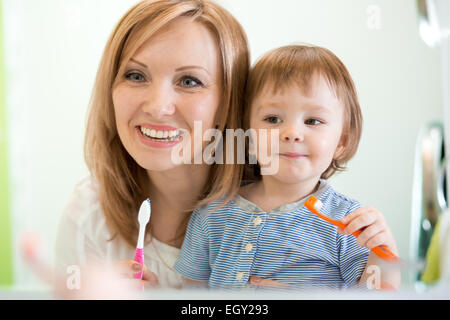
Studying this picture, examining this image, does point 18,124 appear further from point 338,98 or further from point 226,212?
point 338,98

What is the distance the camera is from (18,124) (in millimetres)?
869

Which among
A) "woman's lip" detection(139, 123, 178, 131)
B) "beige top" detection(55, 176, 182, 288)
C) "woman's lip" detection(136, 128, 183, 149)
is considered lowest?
"beige top" detection(55, 176, 182, 288)

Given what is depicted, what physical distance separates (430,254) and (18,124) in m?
0.67

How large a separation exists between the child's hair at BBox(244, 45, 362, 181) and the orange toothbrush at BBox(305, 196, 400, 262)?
0.05m

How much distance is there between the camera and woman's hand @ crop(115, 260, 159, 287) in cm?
85

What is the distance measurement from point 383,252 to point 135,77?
0.45 m

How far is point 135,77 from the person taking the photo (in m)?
0.83

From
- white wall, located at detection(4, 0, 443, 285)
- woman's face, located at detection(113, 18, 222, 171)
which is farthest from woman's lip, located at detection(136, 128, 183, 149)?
white wall, located at detection(4, 0, 443, 285)

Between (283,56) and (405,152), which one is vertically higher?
(283,56)

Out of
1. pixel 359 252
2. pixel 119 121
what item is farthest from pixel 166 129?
pixel 359 252

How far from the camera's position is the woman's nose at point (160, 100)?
81 cm

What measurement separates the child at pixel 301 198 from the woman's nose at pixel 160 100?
117 millimetres

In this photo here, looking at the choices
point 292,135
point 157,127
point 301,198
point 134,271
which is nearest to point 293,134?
Answer: point 292,135

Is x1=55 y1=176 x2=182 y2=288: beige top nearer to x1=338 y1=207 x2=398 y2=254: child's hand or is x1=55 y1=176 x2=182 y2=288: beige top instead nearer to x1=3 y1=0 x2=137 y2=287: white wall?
x1=3 y1=0 x2=137 y2=287: white wall
